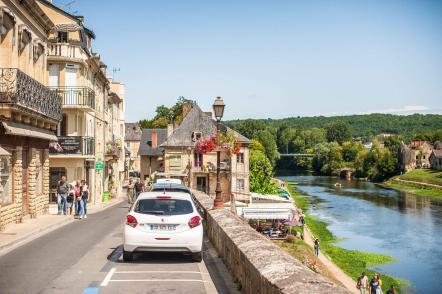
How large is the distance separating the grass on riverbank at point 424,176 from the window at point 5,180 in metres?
103

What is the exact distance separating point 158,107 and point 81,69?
80.2 meters

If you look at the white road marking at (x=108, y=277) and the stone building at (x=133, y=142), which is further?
the stone building at (x=133, y=142)

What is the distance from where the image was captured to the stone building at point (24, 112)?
18219 millimetres

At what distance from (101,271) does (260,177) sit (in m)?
60.7

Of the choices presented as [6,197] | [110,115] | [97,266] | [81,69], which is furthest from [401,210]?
[97,266]

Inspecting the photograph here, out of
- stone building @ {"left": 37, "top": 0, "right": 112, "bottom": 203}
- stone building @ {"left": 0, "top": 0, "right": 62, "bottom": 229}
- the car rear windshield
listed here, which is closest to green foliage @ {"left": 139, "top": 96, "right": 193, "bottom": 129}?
stone building @ {"left": 37, "top": 0, "right": 112, "bottom": 203}

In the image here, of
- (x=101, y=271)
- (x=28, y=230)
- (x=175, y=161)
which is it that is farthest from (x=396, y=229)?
(x=101, y=271)

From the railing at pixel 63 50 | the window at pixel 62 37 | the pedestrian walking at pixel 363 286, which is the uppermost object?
the window at pixel 62 37

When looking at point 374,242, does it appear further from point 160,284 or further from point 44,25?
point 160,284

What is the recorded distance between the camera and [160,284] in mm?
9742

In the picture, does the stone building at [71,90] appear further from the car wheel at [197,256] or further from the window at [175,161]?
the car wheel at [197,256]

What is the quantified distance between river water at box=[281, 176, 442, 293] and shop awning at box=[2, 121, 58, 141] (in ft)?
68.9

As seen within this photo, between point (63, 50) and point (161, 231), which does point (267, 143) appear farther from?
point (161, 231)

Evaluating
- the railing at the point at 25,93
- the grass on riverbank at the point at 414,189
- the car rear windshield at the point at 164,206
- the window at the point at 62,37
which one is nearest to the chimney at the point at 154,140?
the window at the point at 62,37
